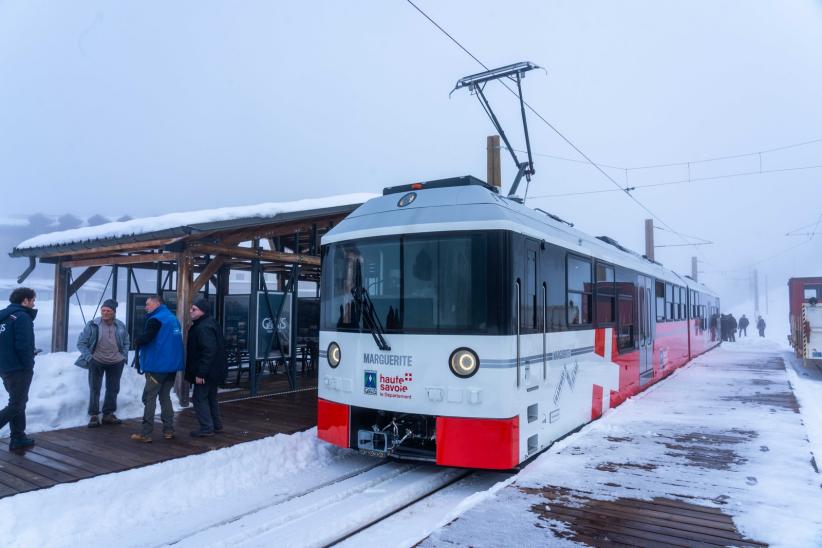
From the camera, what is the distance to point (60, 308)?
11.5 metres

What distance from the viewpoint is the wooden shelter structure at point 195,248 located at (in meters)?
8.47

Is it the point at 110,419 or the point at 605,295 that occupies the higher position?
the point at 605,295

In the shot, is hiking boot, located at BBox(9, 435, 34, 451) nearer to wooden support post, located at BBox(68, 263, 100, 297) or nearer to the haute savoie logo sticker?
the haute savoie logo sticker

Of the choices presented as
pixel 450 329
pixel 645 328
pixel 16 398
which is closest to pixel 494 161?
pixel 645 328

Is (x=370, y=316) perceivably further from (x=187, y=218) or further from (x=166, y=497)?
(x=187, y=218)

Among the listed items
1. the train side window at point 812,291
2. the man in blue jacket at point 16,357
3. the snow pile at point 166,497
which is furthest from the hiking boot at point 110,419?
the train side window at point 812,291

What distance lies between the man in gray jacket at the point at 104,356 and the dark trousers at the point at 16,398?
1361 millimetres

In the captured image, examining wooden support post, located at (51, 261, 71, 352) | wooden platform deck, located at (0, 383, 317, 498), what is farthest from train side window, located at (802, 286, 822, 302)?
wooden support post, located at (51, 261, 71, 352)

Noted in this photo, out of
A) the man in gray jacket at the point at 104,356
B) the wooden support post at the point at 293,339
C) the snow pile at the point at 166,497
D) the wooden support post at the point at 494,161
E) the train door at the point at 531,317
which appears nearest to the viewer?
the snow pile at the point at 166,497

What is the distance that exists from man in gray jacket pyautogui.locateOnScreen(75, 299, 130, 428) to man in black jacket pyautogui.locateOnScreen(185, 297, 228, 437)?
1.36 metres

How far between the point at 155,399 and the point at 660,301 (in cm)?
1037

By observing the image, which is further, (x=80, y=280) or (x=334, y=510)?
(x=80, y=280)

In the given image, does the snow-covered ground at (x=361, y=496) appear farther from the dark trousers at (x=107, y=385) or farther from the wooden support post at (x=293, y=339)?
the wooden support post at (x=293, y=339)

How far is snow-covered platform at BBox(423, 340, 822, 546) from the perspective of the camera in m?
3.82
